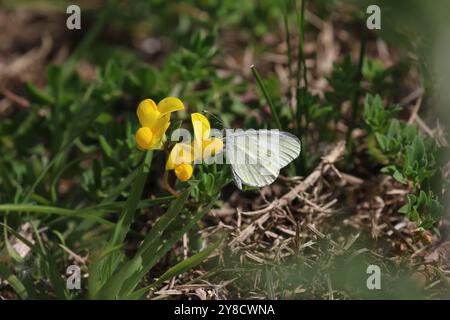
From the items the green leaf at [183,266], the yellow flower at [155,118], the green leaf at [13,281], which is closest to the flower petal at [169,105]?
the yellow flower at [155,118]

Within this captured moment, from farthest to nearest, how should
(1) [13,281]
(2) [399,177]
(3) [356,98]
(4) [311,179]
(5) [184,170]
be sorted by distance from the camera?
(3) [356,98]
(4) [311,179]
(2) [399,177]
(1) [13,281]
(5) [184,170]

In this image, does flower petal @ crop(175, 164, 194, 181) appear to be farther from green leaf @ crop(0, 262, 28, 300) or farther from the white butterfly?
green leaf @ crop(0, 262, 28, 300)

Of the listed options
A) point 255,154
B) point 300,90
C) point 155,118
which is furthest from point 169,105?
point 300,90

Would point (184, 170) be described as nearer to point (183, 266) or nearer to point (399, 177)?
point (183, 266)
